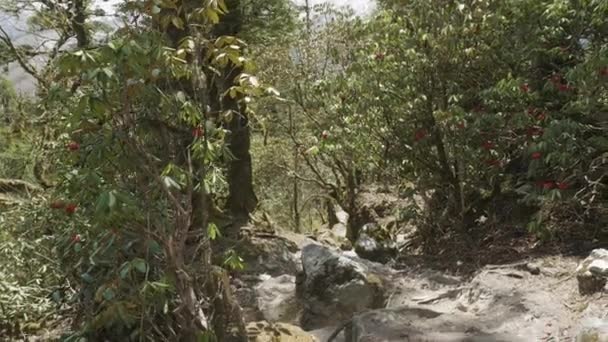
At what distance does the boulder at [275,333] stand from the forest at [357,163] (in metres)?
0.03

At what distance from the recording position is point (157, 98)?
3324 millimetres

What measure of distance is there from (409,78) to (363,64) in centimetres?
67

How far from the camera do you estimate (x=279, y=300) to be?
610 cm

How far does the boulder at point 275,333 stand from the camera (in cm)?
462

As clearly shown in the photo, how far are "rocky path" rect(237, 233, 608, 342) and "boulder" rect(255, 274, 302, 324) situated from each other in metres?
0.01

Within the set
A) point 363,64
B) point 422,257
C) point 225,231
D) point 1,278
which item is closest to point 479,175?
point 422,257

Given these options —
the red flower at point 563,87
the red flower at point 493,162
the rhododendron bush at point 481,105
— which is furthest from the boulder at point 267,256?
the red flower at point 563,87

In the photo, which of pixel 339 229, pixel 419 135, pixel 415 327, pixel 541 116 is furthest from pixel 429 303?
pixel 339 229

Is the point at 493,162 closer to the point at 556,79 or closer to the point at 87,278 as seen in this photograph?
the point at 556,79

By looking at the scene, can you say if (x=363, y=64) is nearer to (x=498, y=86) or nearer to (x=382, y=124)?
(x=382, y=124)

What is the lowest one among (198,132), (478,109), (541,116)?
(198,132)

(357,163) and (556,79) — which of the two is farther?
(357,163)

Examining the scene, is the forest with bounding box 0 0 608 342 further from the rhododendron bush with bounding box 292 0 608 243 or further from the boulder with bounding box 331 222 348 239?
the boulder with bounding box 331 222 348 239

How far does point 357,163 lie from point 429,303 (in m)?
3.10
